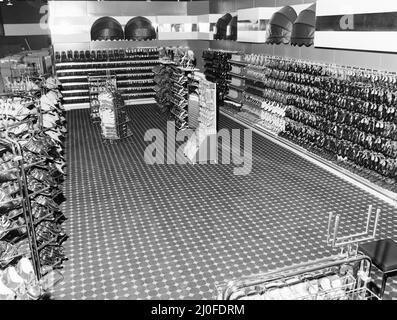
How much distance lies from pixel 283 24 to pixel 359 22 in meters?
2.61

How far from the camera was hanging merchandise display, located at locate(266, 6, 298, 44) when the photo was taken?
30.1ft

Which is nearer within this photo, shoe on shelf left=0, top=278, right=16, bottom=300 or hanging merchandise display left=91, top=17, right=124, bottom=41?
shoe on shelf left=0, top=278, right=16, bottom=300

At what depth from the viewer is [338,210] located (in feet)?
21.2

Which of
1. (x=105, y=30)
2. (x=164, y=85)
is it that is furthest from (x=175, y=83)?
(x=105, y=30)

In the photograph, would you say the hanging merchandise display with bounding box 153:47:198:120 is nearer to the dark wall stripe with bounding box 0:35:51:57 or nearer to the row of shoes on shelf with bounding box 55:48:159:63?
the row of shoes on shelf with bounding box 55:48:159:63

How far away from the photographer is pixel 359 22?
6.84 m

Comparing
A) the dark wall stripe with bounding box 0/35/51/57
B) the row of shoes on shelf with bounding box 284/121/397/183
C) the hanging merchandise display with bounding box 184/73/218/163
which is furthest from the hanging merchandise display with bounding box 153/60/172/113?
the dark wall stripe with bounding box 0/35/51/57

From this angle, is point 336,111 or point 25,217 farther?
point 336,111

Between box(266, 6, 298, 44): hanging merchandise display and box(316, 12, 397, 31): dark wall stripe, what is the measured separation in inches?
48.9

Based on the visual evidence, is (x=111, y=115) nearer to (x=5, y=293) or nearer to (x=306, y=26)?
(x=306, y=26)

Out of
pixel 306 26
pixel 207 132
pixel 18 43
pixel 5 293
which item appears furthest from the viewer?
pixel 18 43

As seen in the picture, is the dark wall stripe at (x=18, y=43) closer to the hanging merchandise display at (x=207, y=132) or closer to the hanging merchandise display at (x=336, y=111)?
the hanging merchandise display at (x=336, y=111)

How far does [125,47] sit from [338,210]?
40.1 ft

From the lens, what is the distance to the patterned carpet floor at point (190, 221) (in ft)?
15.6
